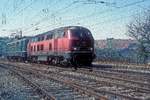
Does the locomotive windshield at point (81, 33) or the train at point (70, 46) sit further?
the locomotive windshield at point (81, 33)

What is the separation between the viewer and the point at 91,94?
38.3 feet

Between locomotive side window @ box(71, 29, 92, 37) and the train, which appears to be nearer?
the train

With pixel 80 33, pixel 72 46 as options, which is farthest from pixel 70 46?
pixel 80 33

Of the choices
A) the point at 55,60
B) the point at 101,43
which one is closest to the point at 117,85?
the point at 55,60

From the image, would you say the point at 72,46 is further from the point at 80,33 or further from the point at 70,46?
the point at 80,33

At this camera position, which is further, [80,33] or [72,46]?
[80,33]

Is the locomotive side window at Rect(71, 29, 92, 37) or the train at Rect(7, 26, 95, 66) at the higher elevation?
the locomotive side window at Rect(71, 29, 92, 37)

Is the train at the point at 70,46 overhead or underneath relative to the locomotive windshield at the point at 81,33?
underneath

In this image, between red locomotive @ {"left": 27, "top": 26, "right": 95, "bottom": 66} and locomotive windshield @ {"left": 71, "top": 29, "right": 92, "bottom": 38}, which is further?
locomotive windshield @ {"left": 71, "top": 29, "right": 92, "bottom": 38}

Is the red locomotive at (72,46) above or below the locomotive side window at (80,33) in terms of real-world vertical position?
below

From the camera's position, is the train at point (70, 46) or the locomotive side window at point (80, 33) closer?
the train at point (70, 46)

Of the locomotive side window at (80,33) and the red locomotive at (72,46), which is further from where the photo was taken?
the locomotive side window at (80,33)

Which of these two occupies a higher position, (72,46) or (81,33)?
(81,33)

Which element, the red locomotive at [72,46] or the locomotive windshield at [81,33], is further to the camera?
the locomotive windshield at [81,33]
